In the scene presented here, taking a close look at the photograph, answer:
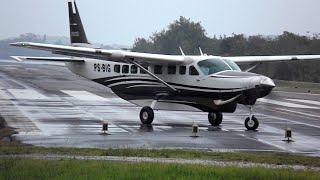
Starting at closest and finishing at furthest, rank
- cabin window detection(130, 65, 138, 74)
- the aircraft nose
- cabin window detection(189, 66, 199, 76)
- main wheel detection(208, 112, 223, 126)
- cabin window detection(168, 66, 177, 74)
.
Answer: the aircraft nose, cabin window detection(189, 66, 199, 76), main wheel detection(208, 112, 223, 126), cabin window detection(168, 66, 177, 74), cabin window detection(130, 65, 138, 74)

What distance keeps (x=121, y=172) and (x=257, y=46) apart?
227ft

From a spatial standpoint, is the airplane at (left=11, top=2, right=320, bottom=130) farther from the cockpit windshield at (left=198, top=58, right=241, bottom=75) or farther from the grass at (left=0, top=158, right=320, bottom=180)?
the grass at (left=0, top=158, right=320, bottom=180)

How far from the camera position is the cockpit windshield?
72.2 feet


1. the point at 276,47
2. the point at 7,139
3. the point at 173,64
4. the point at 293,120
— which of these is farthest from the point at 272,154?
the point at 276,47

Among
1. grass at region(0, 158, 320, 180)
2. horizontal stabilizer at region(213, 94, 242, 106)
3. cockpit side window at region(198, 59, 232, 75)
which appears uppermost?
cockpit side window at region(198, 59, 232, 75)

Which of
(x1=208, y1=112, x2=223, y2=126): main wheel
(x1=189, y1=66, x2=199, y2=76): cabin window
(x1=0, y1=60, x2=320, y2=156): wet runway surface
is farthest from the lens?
(x1=208, y1=112, x2=223, y2=126): main wheel

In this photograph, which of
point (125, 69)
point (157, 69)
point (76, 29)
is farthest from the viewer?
point (76, 29)

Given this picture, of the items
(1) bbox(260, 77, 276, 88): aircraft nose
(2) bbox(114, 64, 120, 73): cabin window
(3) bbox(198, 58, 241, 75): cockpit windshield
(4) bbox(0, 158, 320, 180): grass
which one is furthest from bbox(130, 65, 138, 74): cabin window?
(4) bbox(0, 158, 320, 180): grass

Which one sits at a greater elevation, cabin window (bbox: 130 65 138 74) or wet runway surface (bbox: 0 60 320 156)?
cabin window (bbox: 130 65 138 74)

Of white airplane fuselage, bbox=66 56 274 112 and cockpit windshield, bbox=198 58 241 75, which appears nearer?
white airplane fuselage, bbox=66 56 274 112

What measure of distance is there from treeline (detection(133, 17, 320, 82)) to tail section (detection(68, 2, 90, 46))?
29342 millimetres

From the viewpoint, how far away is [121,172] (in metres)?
10.2

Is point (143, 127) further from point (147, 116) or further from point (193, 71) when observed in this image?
point (193, 71)

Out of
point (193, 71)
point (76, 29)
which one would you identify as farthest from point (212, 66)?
point (76, 29)
